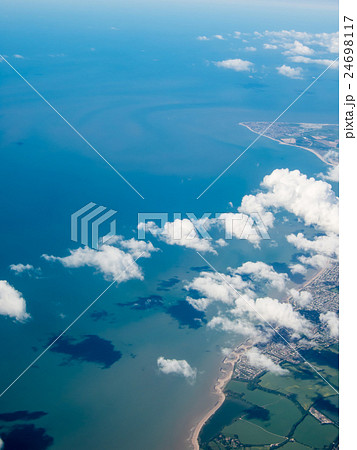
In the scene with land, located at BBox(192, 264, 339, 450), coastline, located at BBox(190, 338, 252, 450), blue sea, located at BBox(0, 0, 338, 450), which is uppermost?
blue sea, located at BBox(0, 0, 338, 450)

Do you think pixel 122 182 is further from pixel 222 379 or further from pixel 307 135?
pixel 307 135

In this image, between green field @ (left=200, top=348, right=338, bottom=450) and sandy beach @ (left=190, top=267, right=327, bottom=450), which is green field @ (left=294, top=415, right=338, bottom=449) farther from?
sandy beach @ (left=190, top=267, right=327, bottom=450)

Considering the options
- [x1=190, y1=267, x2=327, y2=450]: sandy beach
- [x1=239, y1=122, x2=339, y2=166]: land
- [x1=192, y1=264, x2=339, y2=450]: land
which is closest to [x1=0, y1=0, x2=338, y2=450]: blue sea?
[x1=190, y1=267, x2=327, y2=450]: sandy beach

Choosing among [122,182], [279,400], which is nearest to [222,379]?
[279,400]

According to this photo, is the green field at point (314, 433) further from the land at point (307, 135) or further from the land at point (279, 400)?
the land at point (307, 135)

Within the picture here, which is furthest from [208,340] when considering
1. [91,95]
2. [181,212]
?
[91,95]

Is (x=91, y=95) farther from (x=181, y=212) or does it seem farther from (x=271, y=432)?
(x=271, y=432)
